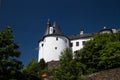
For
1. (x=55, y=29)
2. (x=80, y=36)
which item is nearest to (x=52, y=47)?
(x=55, y=29)

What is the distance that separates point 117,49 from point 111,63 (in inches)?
188

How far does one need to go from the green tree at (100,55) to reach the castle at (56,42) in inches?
649

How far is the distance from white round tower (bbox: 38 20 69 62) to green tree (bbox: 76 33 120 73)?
1728cm

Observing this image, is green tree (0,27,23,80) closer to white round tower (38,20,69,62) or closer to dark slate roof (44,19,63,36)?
white round tower (38,20,69,62)

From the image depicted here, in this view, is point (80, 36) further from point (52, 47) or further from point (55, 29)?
point (52, 47)

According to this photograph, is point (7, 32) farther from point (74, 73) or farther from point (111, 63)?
point (111, 63)

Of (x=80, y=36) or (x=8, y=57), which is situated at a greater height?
(x=80, y=36)

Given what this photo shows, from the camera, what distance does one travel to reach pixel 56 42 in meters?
76.3

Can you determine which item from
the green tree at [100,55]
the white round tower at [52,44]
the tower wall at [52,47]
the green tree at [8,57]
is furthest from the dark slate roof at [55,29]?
the green tree at [8,57]

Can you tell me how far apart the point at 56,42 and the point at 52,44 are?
3.90ft

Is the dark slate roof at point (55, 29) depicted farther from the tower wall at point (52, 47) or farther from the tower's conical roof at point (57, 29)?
the tower wall at point (52, 47)

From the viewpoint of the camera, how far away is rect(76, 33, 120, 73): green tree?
49162mm

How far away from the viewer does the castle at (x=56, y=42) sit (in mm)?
74312

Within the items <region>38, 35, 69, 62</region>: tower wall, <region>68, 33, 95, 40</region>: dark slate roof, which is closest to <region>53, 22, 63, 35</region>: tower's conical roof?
<region>38, 35, 69, 62</region>: tower wall
